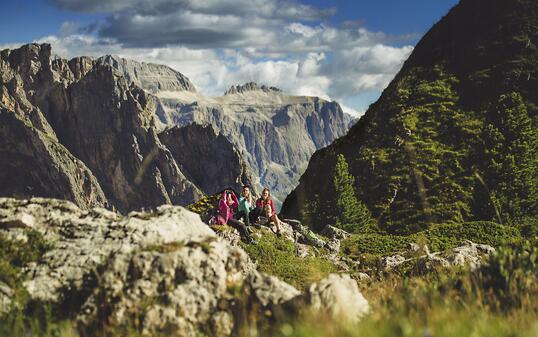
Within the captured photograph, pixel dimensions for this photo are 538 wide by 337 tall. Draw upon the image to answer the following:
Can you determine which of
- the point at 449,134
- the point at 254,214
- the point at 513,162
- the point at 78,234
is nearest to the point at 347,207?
the point at 513,162

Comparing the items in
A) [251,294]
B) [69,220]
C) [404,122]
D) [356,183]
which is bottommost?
[251,294]

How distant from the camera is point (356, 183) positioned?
67125 mm

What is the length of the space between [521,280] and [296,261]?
70.0 feet

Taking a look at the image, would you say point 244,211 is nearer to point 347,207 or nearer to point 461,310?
point 461,310

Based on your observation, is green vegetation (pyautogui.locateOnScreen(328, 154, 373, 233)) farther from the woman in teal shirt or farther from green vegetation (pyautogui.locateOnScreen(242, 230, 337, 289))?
the woman in teal shirt

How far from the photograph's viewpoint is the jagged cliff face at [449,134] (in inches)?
2356

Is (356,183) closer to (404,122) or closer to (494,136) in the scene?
(404,122)

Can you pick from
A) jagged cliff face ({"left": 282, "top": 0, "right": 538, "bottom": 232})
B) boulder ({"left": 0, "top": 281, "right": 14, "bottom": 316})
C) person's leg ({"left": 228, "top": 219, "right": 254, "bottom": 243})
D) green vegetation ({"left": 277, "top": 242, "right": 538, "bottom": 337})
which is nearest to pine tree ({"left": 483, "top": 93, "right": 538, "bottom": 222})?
jagged cliff face ({"left": 282, "top": 0, "right": 538, "bottom": 232})

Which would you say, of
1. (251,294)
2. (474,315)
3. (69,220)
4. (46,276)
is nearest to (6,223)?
(69,220)

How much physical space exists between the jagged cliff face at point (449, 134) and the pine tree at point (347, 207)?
2372mm

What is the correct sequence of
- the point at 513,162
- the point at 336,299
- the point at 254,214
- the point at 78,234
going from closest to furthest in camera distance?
the point at 336,299
the point at 78,234
the point at 254,214
the point at 513,162

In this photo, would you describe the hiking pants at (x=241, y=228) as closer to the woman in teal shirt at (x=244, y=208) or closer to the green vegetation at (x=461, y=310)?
the woman in teal shirt at (x=244, y=208)

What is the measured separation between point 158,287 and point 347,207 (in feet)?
169

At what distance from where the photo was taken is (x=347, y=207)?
5869 cm
